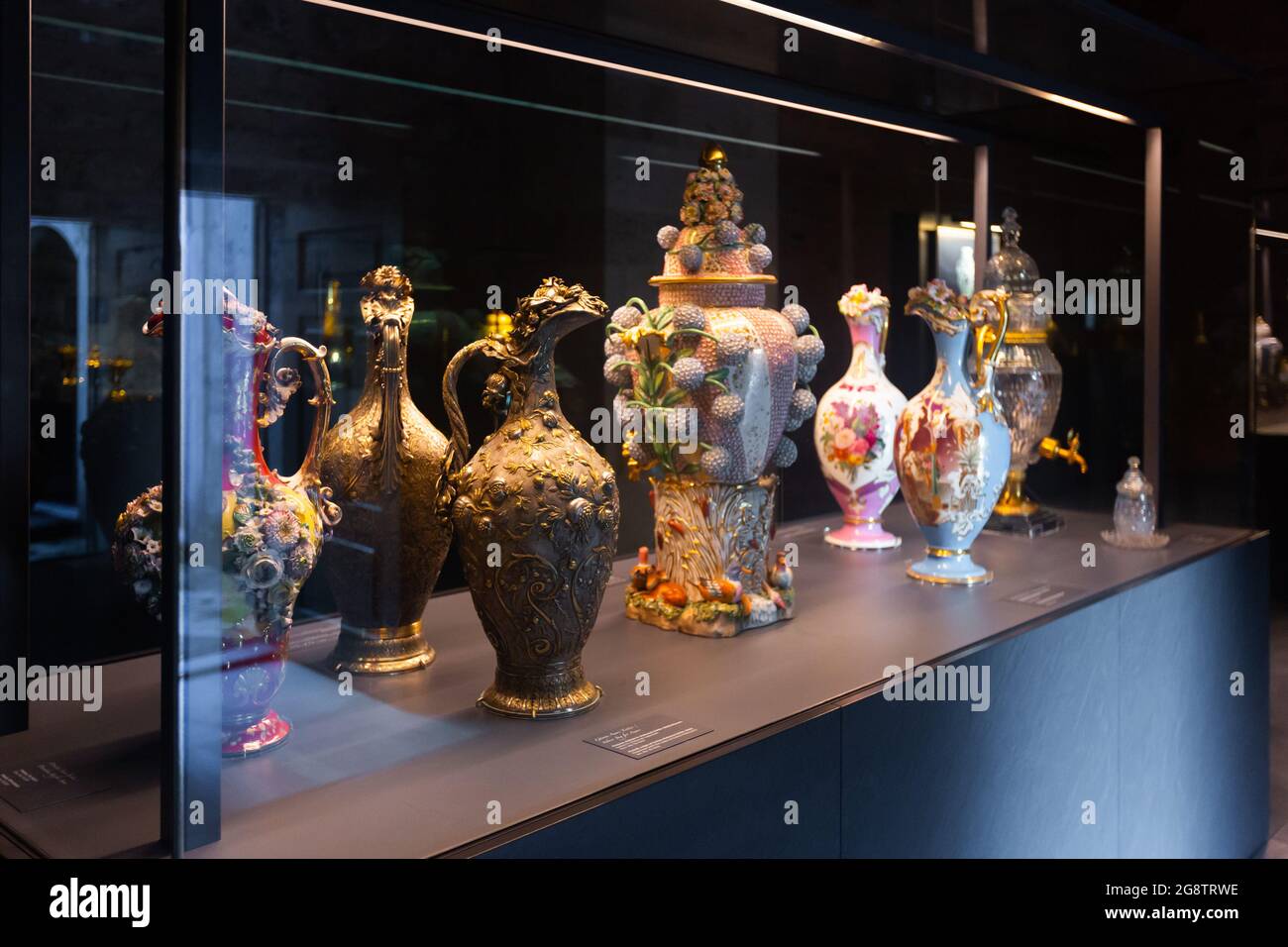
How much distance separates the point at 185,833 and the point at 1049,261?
9.03ft

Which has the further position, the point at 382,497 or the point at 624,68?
the point at 624,68

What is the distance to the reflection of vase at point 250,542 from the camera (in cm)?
137

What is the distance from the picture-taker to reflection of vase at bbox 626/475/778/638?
206 centimetres

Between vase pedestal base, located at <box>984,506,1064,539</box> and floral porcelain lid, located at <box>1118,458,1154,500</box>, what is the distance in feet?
0.71

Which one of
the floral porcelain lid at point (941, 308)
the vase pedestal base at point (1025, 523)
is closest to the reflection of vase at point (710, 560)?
the floral porcelain lid at point (941, 308)

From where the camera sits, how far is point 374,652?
177 centimetres

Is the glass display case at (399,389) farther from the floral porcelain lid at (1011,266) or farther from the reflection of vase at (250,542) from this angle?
the floral porcelain lid at (1011,266)

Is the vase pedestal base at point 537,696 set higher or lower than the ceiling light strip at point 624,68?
lower

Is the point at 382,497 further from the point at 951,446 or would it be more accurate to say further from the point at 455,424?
the point at 951,446

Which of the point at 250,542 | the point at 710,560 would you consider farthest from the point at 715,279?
the point at 250,542

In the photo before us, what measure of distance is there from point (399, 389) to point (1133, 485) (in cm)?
195

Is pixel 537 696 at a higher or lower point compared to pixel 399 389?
lower

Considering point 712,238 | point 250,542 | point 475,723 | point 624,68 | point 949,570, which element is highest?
point 624,68
